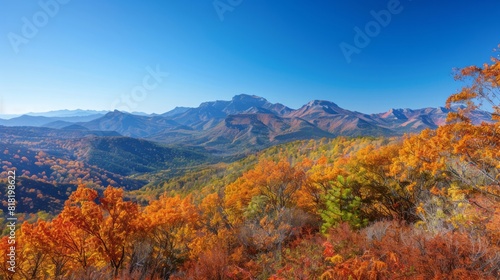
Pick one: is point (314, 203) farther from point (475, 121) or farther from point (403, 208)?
point (475, 121)

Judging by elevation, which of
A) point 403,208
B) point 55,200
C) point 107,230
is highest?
point 107,230

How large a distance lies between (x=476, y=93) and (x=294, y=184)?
2311 centimetres

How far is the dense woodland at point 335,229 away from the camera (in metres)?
13.3

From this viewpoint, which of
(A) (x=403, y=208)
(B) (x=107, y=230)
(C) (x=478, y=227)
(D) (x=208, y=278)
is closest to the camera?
(C) (x=478, y=227)

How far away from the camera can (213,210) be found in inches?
1591

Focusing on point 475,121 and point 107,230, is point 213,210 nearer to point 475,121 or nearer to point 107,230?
point 107,230

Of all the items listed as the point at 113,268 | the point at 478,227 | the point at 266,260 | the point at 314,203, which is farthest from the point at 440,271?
the point at 314,203

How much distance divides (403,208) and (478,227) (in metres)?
14.5

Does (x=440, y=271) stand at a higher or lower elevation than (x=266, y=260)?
higher

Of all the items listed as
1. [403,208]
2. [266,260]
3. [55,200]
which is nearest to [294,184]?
[403,208]

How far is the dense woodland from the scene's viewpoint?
13.3 m

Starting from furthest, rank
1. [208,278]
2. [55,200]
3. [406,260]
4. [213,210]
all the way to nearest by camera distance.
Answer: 1. [55,200]
2. [213,210]
3. [208,278]
4. [406,260]

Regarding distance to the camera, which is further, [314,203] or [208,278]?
[314,203]

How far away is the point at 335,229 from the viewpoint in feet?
79.2
